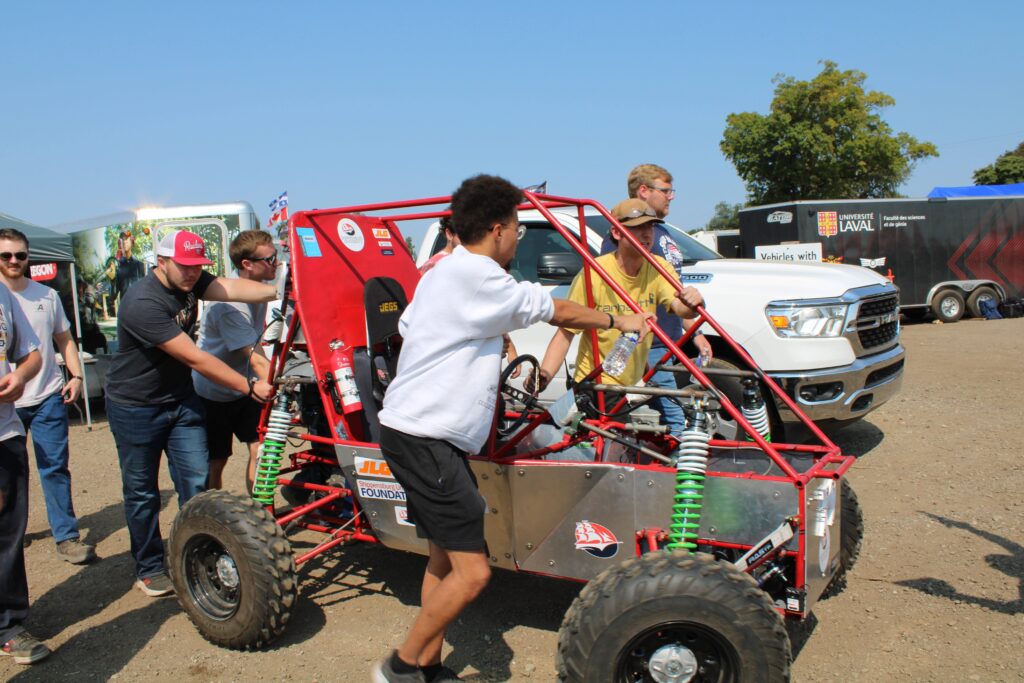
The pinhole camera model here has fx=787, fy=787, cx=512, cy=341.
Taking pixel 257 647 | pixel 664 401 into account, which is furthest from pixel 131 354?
pixel 664 401

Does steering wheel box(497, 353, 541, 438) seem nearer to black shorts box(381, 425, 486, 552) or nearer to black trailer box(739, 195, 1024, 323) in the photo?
black shorts box(381, 425, 486, 552)

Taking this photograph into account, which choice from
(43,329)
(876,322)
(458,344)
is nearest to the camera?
(458,344)

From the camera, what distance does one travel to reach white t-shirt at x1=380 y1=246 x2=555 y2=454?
2.60 m

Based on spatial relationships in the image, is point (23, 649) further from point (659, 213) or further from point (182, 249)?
point (659, 213)

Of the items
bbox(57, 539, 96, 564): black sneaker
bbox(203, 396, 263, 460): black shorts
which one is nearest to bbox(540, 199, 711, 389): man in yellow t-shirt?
bbox(203, 396, 263, 460): black shorts

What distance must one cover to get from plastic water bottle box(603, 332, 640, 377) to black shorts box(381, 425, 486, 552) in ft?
2.10

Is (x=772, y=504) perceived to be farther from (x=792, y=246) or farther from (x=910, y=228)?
(x=910, y=228)

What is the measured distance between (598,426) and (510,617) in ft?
3.68

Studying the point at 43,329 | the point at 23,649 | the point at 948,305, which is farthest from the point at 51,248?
the point at 948,305

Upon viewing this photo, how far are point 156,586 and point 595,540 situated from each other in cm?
257

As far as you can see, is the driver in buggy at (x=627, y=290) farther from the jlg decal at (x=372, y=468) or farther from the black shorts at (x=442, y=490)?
the black shorts at (x=442, y=490)

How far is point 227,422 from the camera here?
4.91 meters

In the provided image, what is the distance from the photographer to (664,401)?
4344mm

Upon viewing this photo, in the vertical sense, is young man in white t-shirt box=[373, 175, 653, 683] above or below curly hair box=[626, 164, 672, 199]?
below
